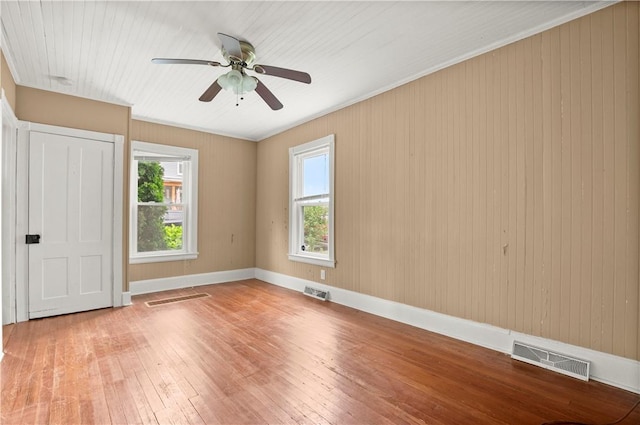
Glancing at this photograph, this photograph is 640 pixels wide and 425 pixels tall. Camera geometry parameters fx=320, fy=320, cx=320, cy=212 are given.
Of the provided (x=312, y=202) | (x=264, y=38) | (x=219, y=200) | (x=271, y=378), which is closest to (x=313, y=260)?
(x=312, y=202)

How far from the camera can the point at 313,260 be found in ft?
15.9

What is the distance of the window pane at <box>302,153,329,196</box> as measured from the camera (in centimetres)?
482

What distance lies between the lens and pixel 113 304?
4.17 meters

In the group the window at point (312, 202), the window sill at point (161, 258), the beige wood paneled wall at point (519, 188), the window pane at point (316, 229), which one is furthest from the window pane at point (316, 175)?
the window sill at point (161, 258)

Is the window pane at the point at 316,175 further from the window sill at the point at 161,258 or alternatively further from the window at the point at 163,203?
the window sill at the point at 161,258

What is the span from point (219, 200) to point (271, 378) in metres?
3.98

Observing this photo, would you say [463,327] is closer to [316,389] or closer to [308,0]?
[316,389]

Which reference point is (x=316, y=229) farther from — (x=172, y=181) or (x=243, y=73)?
(x=243, y=73)

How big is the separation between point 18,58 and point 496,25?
14.4ft

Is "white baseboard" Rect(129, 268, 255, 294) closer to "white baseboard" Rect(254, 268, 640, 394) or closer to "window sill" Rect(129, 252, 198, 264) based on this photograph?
"window sill" Rect(129, 252, 198, 264)

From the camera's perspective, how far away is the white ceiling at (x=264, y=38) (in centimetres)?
238

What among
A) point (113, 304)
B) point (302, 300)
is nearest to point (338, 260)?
point (302, 300)

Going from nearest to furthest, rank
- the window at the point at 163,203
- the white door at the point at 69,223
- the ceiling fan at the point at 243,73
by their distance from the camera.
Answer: the ceiling fan at the point at 243,73 → the white door at the point at 69,223 → the window at the point at 163,203

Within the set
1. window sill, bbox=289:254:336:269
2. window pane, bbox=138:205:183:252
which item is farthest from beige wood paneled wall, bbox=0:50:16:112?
window sill, bbox=289:254:336:269
